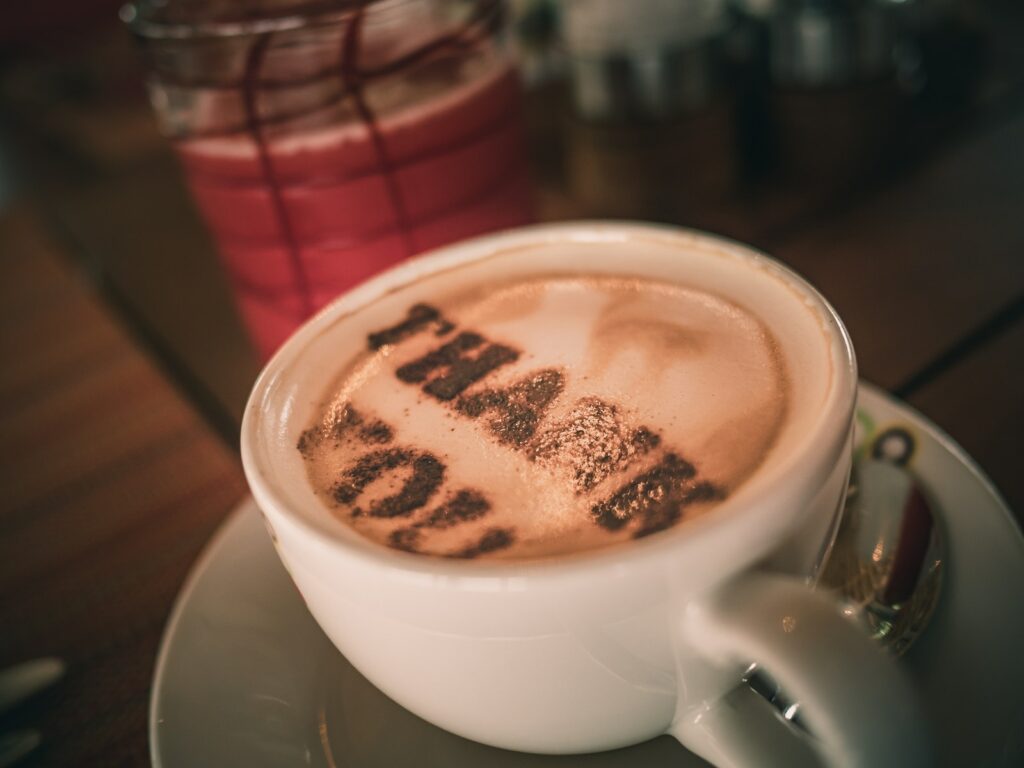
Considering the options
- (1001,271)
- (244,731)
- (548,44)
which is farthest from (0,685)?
(548,44)

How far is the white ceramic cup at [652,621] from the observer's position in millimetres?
328

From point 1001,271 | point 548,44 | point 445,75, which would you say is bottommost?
point 1001,271

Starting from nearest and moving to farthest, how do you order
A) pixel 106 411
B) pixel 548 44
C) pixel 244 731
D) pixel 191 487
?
1. pixel 244 731
2. pixel 191 487
3. pixel 106 411
4. pixel 548 44

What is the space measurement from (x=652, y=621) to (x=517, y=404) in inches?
7.4

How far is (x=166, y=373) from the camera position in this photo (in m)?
0.89

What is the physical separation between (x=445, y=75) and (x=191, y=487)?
0.43 metres

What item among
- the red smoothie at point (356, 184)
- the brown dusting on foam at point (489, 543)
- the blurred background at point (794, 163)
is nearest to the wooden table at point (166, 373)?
the blurred background at point (794, 163)

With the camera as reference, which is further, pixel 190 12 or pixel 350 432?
pixel 190 12

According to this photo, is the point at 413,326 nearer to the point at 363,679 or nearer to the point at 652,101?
the point at 363,679

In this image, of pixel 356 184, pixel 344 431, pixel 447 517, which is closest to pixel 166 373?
pixel 356 184

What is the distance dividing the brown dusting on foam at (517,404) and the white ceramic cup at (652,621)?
0.37 feet

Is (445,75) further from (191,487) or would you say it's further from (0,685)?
(0,685)

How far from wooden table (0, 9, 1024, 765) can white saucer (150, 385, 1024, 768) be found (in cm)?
7

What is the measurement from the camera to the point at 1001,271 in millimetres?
792
